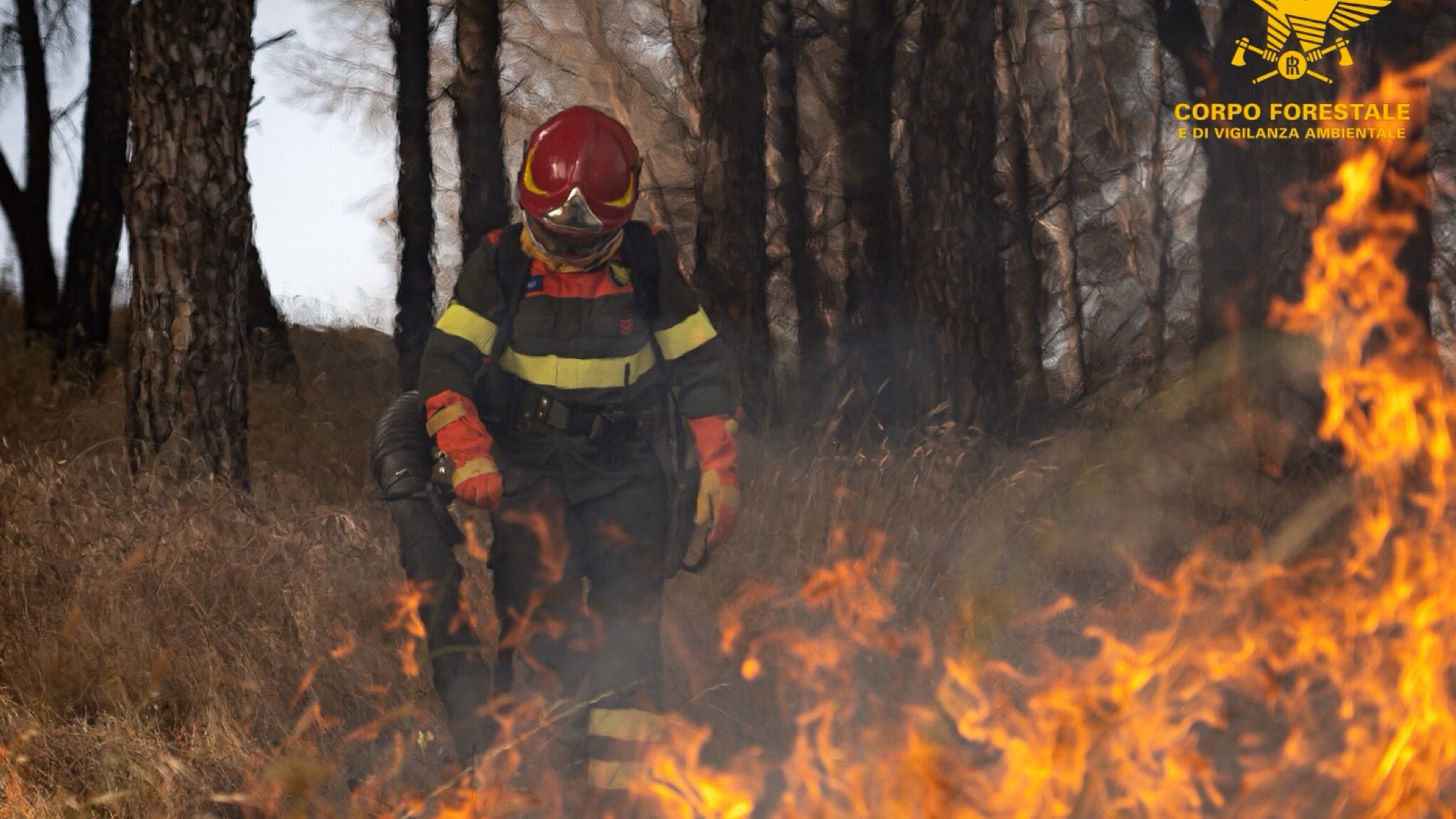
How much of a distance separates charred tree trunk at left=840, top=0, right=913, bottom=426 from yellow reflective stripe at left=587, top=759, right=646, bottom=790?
5446 millimetres

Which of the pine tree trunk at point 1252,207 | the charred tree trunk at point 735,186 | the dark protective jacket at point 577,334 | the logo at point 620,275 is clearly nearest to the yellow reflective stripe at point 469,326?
the dark protective jacket at point 577,334

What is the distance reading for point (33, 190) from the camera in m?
11.1

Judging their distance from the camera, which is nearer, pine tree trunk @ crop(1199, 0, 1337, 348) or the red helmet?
the red helmet

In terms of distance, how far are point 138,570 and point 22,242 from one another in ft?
25.4

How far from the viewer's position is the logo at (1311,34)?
672cm

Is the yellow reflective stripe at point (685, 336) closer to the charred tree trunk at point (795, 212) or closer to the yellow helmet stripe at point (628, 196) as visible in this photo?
the yellow helmet stripe at point (628, 196)

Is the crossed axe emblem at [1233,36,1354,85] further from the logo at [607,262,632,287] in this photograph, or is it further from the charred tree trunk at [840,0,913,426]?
the logo at [607,262,632,287]

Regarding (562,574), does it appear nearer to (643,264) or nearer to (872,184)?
(643,264)

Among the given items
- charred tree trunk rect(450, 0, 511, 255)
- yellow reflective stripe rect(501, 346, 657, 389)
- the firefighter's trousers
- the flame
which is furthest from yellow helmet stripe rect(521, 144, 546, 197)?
charred tree trunk rect(450, 0, 511, 255)

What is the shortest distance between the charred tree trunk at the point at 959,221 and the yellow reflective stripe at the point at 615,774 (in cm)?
496

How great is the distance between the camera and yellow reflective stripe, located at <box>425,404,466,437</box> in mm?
3615

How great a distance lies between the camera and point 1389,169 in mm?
6547

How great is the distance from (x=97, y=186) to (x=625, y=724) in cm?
888

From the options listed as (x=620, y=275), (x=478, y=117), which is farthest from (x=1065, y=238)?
(x=620, y=275)
